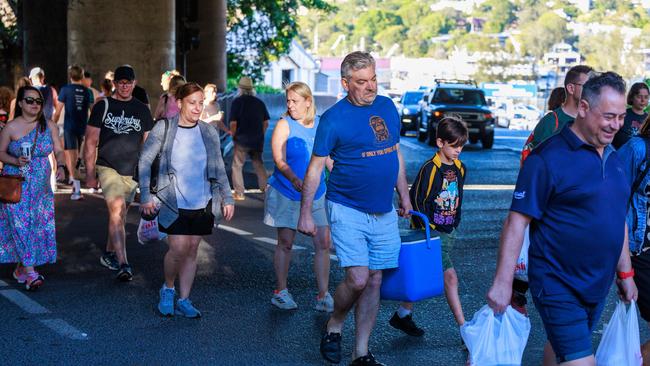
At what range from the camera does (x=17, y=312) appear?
328 inches

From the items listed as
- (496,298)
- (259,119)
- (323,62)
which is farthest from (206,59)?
(323,62)

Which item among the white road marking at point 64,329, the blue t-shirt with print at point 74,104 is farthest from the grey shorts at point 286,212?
the blue t-shirt with print at point 74,104

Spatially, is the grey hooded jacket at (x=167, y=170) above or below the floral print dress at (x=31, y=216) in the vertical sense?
above

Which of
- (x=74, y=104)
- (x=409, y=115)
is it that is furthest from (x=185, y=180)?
(x=409, y=115)

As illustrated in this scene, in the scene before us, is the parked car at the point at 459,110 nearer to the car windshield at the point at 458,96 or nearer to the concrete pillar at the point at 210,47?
the car windshield at the point at 458,96

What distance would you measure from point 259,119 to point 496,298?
38.4 ft

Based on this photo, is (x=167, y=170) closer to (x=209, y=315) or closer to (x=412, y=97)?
(x=209, y=315)

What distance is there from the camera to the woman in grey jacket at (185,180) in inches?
311

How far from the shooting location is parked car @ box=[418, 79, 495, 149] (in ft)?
102

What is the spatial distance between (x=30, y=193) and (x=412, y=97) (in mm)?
34963

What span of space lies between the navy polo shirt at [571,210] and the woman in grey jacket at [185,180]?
3.43m

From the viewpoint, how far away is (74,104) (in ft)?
53.4

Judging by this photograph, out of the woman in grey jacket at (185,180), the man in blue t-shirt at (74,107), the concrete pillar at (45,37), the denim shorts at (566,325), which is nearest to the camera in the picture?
the denim shorts at (566,325)

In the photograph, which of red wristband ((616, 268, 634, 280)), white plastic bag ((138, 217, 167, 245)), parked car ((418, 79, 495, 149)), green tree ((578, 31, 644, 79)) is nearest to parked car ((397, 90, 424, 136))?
parked car ((418, 79, 495, 149))
